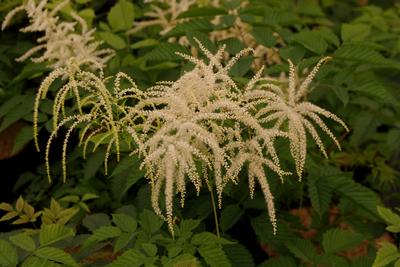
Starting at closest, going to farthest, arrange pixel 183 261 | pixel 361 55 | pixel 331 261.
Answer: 1. pixel 183 261
2. pixel 331 261
3. pixel 361 55

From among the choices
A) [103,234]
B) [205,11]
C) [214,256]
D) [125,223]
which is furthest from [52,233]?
[205,11]

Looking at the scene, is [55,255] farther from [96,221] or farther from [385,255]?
[385,255]

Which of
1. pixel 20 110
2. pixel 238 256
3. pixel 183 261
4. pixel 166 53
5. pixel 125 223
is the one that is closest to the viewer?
pixel 183 261

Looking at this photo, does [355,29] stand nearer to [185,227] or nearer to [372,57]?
[372,57]

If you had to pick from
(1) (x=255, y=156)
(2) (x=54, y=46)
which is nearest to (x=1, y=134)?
(2) (x=54, y=46)

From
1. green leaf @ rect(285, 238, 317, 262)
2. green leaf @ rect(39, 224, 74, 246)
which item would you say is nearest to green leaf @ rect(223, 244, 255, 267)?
green leaf @ rect(285, 238, 317, 262)

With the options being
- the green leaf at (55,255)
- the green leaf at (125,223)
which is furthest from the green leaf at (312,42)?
the green leaf at (55,255)

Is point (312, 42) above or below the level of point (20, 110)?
above
